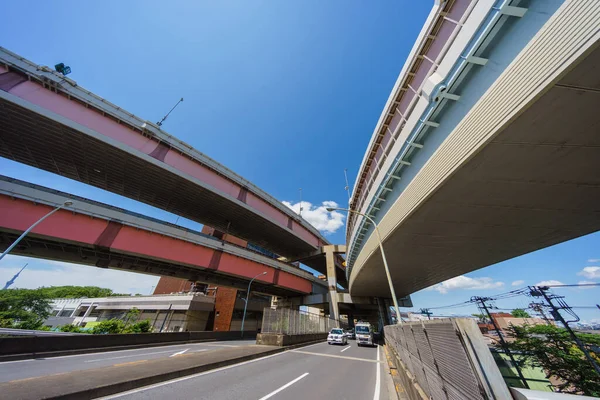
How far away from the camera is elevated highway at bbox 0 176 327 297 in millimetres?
12422

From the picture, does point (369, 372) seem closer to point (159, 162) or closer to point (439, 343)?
point (439, 343)

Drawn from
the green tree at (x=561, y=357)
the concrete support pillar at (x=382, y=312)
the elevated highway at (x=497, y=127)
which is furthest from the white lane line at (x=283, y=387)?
the concrete support pillar at (x=382, y=312)

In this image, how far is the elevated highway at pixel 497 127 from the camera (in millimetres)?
3793

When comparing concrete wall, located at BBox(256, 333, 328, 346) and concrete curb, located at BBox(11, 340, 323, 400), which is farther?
concrete wall, located at BBox(256, 333, 328, 346)

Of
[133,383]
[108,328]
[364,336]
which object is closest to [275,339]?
[364,336]

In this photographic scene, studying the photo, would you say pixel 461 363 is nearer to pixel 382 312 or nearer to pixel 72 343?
pixel 72 343

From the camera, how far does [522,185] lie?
22.2 ft

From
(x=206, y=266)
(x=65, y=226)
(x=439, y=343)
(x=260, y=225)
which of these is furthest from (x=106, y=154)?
(x=439, y=343)

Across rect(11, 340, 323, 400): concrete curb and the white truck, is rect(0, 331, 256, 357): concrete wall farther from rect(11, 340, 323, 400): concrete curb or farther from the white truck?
the white truck

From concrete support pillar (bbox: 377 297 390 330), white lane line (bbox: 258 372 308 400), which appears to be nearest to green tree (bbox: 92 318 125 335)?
white lane line (bbox: 258 372 308 400)

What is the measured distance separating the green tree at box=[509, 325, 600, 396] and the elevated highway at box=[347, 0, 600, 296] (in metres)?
4.46

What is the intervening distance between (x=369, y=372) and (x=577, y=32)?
1292 centimetres

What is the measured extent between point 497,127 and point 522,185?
371 centimetres

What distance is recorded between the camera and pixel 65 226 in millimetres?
13484
